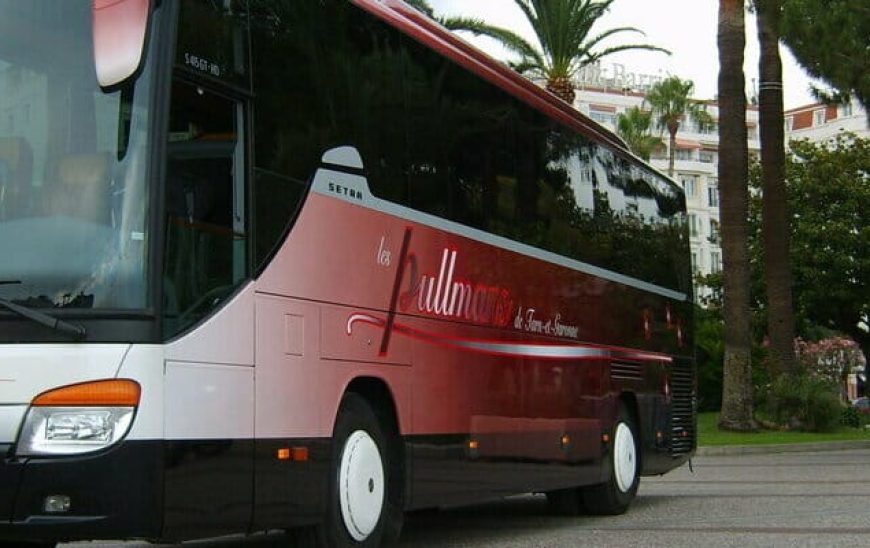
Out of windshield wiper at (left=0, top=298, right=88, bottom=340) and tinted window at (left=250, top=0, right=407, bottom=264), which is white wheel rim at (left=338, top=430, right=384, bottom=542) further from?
windshield wiper at (left=0, top=298, right=88, bottom=340)

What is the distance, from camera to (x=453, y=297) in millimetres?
9609

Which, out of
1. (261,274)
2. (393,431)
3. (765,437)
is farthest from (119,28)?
(765,437)

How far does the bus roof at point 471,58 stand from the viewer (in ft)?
30.4

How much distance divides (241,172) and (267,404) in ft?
4.05

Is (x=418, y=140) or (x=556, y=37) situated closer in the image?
(x=418, y=140)

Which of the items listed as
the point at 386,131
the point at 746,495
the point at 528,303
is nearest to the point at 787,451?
the point at 746,495

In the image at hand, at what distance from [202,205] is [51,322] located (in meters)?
1.03

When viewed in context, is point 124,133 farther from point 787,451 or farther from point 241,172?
point 787,451

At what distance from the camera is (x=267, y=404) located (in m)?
7.10

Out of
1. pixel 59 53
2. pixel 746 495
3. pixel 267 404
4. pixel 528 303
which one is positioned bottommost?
pixel 746 495

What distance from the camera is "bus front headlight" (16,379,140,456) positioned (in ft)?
20.0

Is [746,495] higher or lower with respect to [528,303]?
lower

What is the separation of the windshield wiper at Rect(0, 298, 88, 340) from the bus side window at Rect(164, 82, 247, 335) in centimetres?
42

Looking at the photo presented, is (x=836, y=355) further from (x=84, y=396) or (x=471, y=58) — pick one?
(x=84, y=396)
